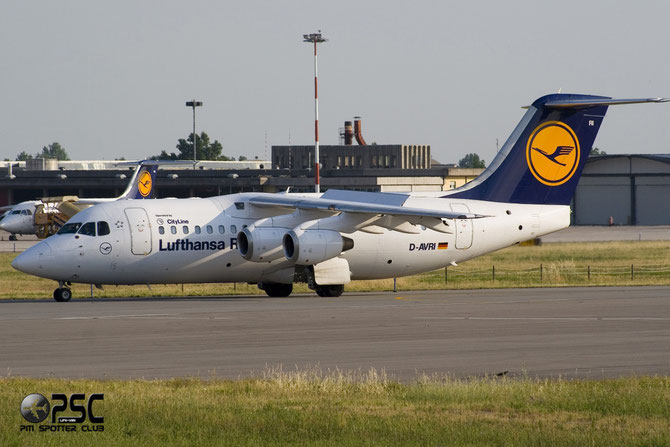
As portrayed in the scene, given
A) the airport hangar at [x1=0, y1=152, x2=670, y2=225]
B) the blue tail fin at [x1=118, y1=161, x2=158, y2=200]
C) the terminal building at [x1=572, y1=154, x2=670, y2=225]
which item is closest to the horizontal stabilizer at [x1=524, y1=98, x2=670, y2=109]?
the blue tail fin at [x1=118, y1=161, x2=158, y2=200]

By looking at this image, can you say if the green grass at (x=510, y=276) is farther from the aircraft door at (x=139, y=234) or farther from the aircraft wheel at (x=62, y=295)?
the aircraft door at (x=139, y=234)

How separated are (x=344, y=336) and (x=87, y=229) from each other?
13402 millimetres

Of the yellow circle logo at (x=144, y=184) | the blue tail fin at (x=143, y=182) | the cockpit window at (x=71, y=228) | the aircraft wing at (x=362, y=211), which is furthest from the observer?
the yellow circle logo at (x=144, y=184)

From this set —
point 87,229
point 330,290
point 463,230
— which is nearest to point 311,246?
point 330,290

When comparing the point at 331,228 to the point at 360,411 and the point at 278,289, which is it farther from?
the point at 360,411

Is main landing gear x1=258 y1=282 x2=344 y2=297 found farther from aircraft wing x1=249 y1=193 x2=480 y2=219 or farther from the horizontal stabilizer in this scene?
the horizontal stabilizer

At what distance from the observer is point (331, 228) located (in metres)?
36.2

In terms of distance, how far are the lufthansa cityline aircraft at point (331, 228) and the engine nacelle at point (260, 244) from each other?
4 cm

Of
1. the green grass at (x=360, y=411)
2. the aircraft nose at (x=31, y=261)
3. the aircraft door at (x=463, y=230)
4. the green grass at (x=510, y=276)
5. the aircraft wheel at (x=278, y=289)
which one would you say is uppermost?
the aircraft door at (x=463, y=230)

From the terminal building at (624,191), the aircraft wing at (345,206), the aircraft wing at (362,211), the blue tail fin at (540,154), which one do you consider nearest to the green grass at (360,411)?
the aircraft wing at (345,206)

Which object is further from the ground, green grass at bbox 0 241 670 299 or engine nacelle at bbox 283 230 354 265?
engine nacelle at bbox 283 230 354 265

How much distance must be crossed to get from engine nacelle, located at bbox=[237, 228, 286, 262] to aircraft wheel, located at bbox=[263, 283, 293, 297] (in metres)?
2.41

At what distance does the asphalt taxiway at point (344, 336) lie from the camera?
1959cm

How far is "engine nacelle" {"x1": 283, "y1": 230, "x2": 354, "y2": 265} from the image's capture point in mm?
35281
